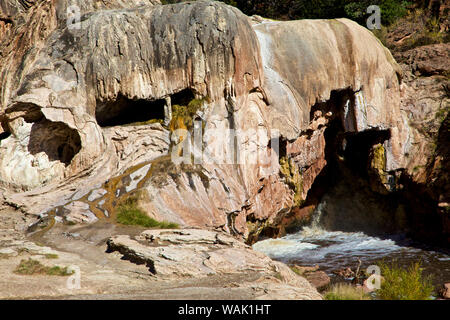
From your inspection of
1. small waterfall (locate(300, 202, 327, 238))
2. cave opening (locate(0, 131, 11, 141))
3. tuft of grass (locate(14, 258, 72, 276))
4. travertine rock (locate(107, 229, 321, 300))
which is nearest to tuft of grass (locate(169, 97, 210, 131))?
travertine rock (locate(107, 229, 321, 300))

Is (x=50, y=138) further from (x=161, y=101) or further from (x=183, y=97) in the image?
(x=183, y=97)

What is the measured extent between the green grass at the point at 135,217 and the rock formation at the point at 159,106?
178 millimetres

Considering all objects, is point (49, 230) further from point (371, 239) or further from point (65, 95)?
point (371, 239)

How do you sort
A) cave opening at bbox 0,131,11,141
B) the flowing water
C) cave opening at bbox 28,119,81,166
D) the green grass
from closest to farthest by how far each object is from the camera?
the green grass → cave opening at bbox 28,119,81,166 → the flowing water → cave opening at bbox 0,131,11,141

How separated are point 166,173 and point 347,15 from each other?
14.8 meters

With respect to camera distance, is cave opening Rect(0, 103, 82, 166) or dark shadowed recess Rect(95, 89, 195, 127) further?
dark shadowed recess Rect(95, 89, 195, 127)

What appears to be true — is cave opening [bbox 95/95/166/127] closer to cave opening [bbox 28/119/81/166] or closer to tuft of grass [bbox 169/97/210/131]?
tuft of grass [bbox 169/97/210/131]

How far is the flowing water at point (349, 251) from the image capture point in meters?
10.8

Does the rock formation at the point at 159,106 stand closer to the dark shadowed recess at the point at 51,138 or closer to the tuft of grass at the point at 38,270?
the dark shadowed recess at the point at 51,138

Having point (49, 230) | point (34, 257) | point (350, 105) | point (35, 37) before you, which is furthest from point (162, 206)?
point (350, 105)

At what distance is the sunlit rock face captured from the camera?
9898 millimetres

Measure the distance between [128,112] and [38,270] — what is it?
6329mm

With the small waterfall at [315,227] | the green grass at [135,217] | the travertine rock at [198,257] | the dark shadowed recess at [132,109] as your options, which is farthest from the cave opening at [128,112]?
the small waterfall at [315,227]

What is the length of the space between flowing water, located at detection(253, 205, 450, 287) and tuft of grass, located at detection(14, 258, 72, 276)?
5.69 m
